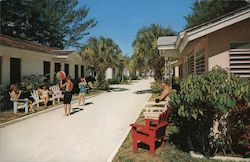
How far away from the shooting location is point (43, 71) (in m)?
19.0

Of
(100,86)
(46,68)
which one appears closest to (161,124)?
(46,68)

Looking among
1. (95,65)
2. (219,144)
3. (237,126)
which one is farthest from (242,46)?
(95,65)

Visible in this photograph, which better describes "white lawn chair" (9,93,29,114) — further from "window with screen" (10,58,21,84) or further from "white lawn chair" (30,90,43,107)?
"window with screen" (10,58,21,84)

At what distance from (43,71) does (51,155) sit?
13.8 metres

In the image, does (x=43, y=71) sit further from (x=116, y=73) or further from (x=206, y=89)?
(x=116, y=73)

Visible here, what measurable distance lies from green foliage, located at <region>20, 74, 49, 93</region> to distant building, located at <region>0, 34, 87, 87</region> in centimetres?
37

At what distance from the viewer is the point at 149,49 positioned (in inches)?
912

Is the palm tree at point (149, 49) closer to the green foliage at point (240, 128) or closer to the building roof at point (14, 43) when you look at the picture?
the building roof at point (14, 43)

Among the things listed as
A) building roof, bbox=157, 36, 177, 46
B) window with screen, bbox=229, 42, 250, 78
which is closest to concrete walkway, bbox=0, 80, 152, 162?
window with screen, bbox=229, 42, 250, 78

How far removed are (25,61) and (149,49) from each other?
10723 mm

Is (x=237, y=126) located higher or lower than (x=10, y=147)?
higher

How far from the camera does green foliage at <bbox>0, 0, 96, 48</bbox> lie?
35875 mm

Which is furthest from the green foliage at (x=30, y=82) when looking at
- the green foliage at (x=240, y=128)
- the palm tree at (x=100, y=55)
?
the green foliage at (x=240, y=128)

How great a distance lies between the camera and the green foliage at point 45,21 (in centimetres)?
3588
